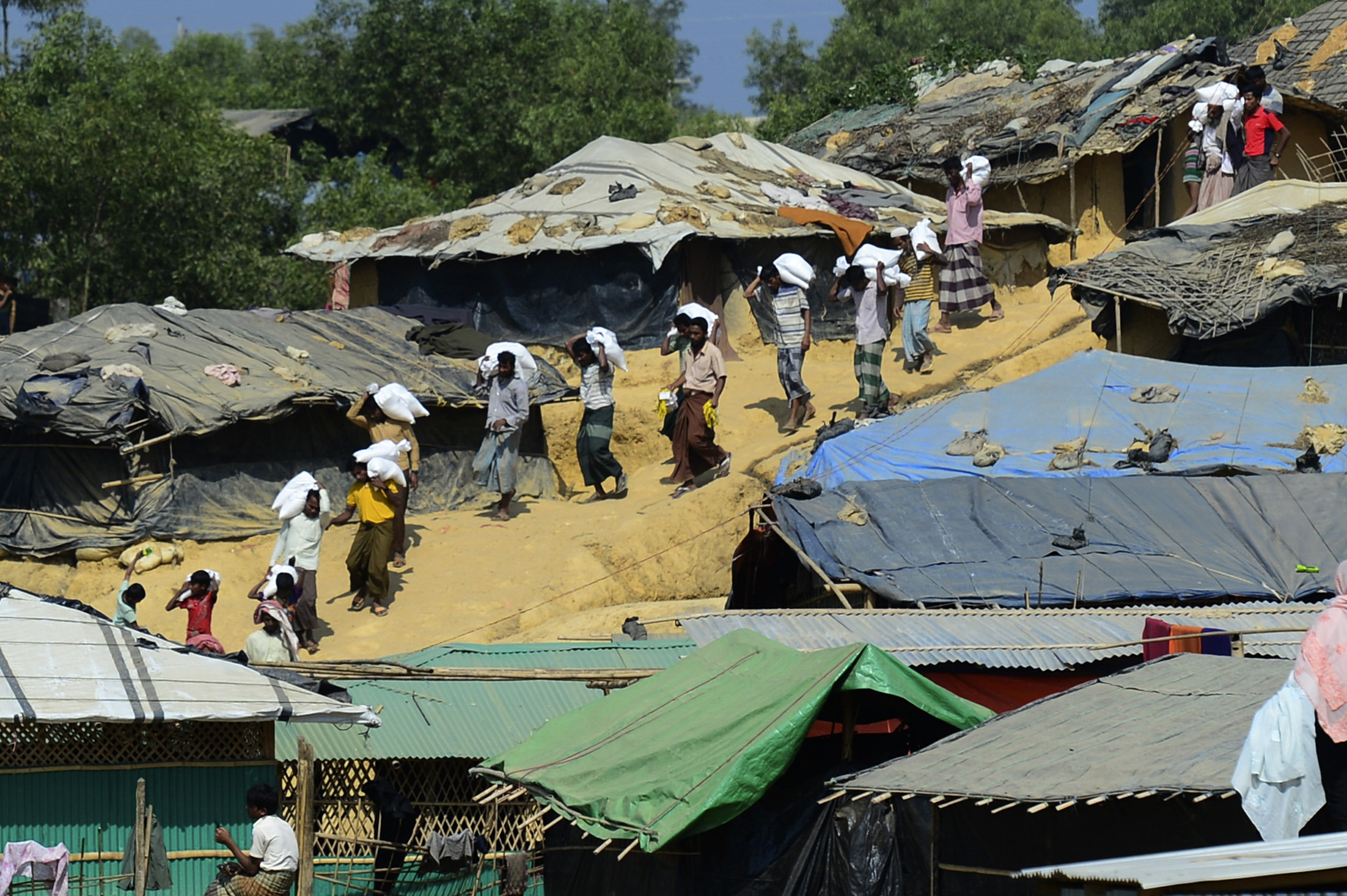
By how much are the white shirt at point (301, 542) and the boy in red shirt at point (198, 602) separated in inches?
57.2

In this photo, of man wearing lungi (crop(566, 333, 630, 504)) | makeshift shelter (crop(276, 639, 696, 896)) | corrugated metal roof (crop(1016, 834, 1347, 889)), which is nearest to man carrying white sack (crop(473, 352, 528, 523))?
man wearing lungi (crop(566, 333, 630, 504))

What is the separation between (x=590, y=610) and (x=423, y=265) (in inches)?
289

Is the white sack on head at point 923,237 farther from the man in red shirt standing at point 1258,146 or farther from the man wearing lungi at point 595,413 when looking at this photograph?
the man wearing lungi at point 595,413

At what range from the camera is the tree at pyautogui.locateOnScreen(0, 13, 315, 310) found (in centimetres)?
2062

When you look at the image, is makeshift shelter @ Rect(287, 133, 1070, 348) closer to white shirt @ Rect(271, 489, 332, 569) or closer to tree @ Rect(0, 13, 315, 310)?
tree @ Rect(0, 13, 315, 310)

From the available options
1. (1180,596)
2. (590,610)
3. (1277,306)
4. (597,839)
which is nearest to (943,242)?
(1277,306)

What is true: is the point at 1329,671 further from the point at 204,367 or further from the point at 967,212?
the point at 967,212

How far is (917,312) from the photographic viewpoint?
53.1ft

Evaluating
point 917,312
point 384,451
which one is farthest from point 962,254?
point 384,451

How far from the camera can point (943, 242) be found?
62.3 feet

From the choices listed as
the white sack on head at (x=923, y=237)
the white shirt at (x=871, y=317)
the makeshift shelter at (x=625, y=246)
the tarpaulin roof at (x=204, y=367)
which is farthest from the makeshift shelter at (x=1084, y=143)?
the tarpaulin roof at (x=204, y=367)

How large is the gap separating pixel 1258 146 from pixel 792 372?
5.59 metres

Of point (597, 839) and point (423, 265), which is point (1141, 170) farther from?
point (597, 839)

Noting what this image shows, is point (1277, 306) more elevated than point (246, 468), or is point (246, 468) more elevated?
point (1277, 306)
